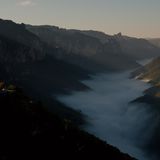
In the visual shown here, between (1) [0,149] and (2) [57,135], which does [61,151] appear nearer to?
(2) [57,135]

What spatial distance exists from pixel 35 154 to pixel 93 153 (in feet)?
57.9

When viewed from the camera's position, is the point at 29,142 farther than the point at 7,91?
No

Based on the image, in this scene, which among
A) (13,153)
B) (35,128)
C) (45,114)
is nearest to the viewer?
(13,153)

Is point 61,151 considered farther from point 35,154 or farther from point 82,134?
point 82,134

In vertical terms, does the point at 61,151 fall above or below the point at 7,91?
below

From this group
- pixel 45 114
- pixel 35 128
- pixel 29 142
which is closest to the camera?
pixel 29 142

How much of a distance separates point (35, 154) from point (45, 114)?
2381 cm

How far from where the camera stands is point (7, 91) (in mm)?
132375

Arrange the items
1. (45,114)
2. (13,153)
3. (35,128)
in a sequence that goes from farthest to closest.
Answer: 1. (45,114)
2. (35,128)
3. (13,153)

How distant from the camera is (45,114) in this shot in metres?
130

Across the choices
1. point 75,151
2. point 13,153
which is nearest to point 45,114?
point 75,151

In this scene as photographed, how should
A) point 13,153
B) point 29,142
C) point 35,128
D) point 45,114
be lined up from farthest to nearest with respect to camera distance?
1. point 45,114
2. point 35,128
3. point 29,142
4. point 13,153

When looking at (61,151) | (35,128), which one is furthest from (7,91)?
(61,151)

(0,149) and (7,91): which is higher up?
(7,91)
